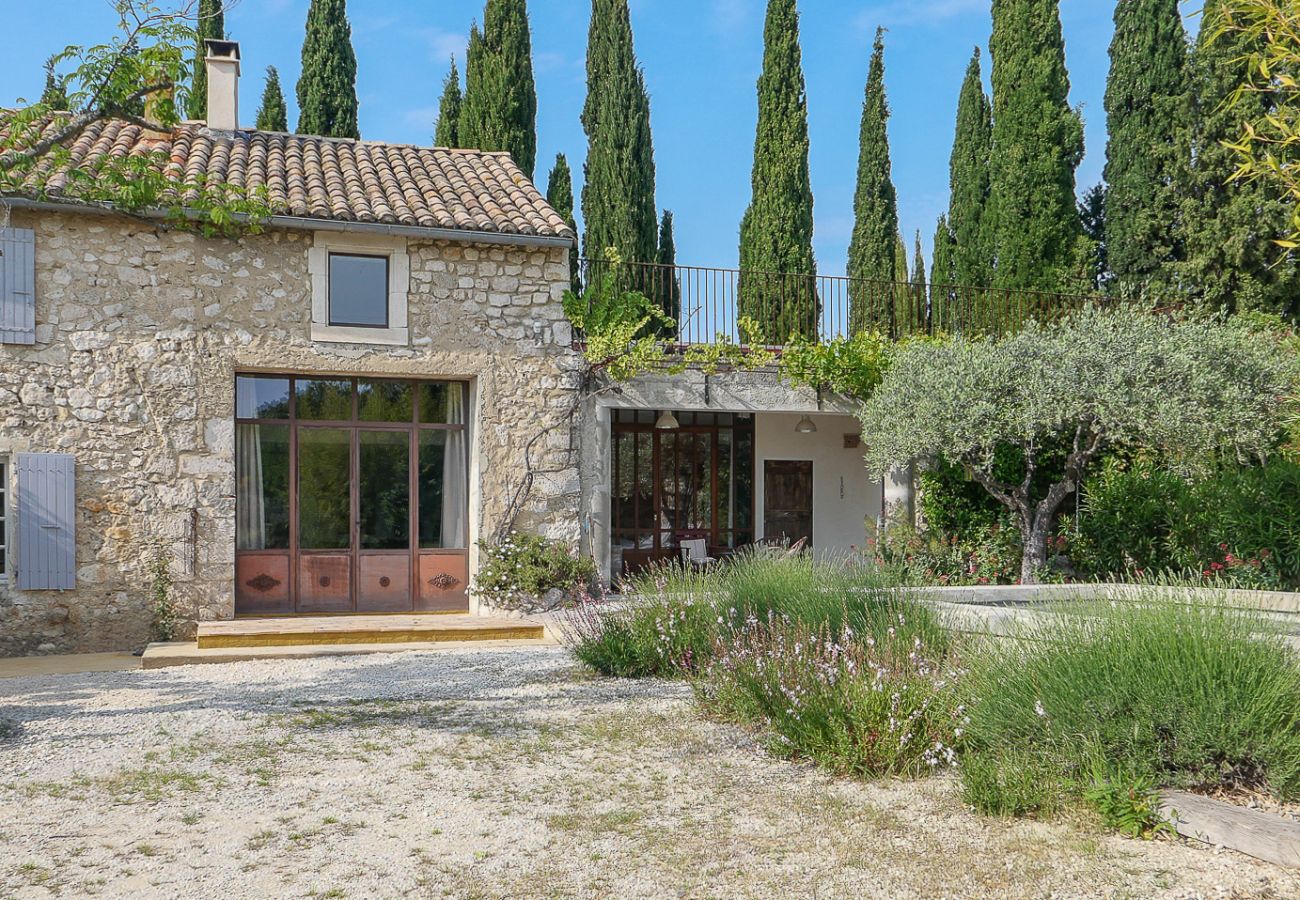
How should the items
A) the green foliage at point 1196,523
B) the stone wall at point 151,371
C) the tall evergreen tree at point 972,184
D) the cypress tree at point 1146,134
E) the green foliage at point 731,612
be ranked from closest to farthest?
the green foliage at point 731,612 < the stone wall at point 151,371 < the green foliage at point 1196,523 < the cypress tree at point 1146,134 < the tall evergreen tree at point 972,184

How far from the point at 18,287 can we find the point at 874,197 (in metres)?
15.5

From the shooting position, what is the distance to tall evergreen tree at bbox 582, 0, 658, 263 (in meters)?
18.5

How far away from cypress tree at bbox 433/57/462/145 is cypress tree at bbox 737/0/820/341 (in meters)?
5.60

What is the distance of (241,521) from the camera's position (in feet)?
34.2

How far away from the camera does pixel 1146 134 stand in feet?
56.7

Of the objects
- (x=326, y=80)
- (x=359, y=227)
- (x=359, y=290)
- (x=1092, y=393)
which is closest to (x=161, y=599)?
(x=359, y=290)

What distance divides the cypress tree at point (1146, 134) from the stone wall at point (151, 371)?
12119 mm

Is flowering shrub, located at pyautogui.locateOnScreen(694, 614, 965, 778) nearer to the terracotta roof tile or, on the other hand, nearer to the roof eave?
the roof eave

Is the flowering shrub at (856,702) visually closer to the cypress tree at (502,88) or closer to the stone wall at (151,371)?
the stone wall at (151,371)

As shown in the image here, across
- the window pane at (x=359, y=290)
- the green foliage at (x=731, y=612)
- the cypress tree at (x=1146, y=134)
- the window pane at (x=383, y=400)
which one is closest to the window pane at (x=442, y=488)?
the window pane at (x=383, y=400)

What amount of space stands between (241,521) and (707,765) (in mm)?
6861

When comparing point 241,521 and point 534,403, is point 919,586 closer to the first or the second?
point 534,403

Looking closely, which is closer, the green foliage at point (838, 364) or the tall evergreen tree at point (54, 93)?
the tall evergreen tree at point (54, 93)

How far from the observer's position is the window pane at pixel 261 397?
10.4 metres
